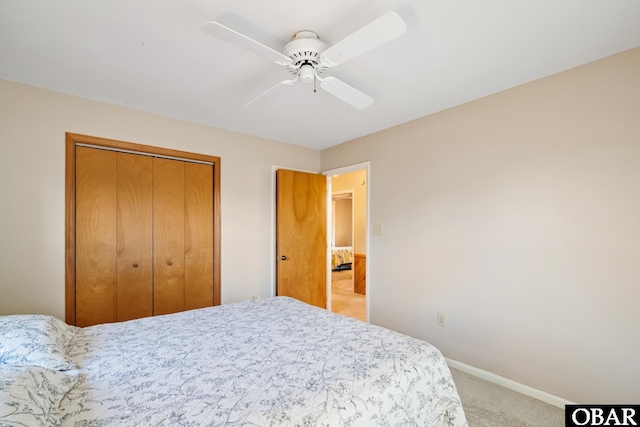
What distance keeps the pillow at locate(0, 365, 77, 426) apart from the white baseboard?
9.10 feet

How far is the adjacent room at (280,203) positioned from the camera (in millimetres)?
1318

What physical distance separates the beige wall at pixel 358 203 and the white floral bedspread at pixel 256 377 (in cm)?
384

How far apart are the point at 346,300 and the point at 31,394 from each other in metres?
4.33

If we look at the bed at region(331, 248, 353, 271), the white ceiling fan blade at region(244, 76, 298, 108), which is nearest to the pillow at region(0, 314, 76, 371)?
the white ceiling fan blade at region(244, 76, 298, 108)

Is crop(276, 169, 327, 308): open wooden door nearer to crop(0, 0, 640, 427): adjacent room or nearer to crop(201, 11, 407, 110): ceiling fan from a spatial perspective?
crop(0, 0, 640, 427): adjacent room

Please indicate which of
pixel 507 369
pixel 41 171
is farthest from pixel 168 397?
pixel 507 369

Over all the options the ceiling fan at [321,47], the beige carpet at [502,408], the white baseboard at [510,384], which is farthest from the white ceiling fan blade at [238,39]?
the white baseboard at [510,384]

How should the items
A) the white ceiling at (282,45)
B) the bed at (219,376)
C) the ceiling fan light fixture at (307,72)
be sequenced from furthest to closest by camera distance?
the ceiling fan light fixture at (307,72) < the white ceiling at (282,45) < the bed at (219,376)

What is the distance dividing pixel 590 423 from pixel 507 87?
7.82ft

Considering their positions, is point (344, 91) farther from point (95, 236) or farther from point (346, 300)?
point (346, 300)

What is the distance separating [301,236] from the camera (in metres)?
3.81

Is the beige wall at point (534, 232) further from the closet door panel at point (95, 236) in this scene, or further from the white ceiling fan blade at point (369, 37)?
the closet door panel at point (95, 236)

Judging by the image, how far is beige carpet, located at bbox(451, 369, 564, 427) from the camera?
186 cm

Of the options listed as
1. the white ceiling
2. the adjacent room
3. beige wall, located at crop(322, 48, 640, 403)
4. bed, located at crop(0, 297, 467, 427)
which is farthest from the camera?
beige wall, located at crop(322, 48, 640, 403)
